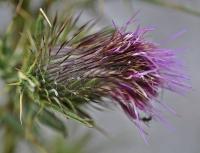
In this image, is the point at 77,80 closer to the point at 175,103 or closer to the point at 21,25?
the point at 21,25

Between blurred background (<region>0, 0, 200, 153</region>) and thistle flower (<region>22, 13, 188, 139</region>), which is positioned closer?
thistle flower (<region>22, 13, 188, 139</region>)

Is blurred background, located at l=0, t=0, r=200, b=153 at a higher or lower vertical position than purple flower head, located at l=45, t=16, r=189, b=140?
lower

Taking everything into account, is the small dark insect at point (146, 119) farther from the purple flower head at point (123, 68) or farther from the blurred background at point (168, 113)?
the blurred background at point (168, 113)

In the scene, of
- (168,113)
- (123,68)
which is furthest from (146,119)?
(168,113)

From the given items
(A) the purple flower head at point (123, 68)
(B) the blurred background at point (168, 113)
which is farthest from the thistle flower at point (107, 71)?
(B) the blurred background at point (168, 113)

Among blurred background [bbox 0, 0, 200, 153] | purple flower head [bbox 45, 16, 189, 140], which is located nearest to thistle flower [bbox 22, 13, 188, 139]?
purple flower head [bbox 45, 16, 189, 140]

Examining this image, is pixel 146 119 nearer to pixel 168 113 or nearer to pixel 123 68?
pixel 123 68

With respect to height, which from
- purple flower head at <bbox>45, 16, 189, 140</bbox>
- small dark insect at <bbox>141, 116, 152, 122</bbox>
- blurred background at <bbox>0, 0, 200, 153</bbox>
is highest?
purple flower head at <bbox>45, 16, 189, 140</bbox>

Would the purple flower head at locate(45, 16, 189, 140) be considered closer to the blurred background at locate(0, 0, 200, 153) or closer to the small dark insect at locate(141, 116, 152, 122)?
the small dark insect at locate(141, 116, 152, 122)

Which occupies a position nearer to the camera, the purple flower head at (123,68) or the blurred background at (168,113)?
the purple flower head at (123,68)
